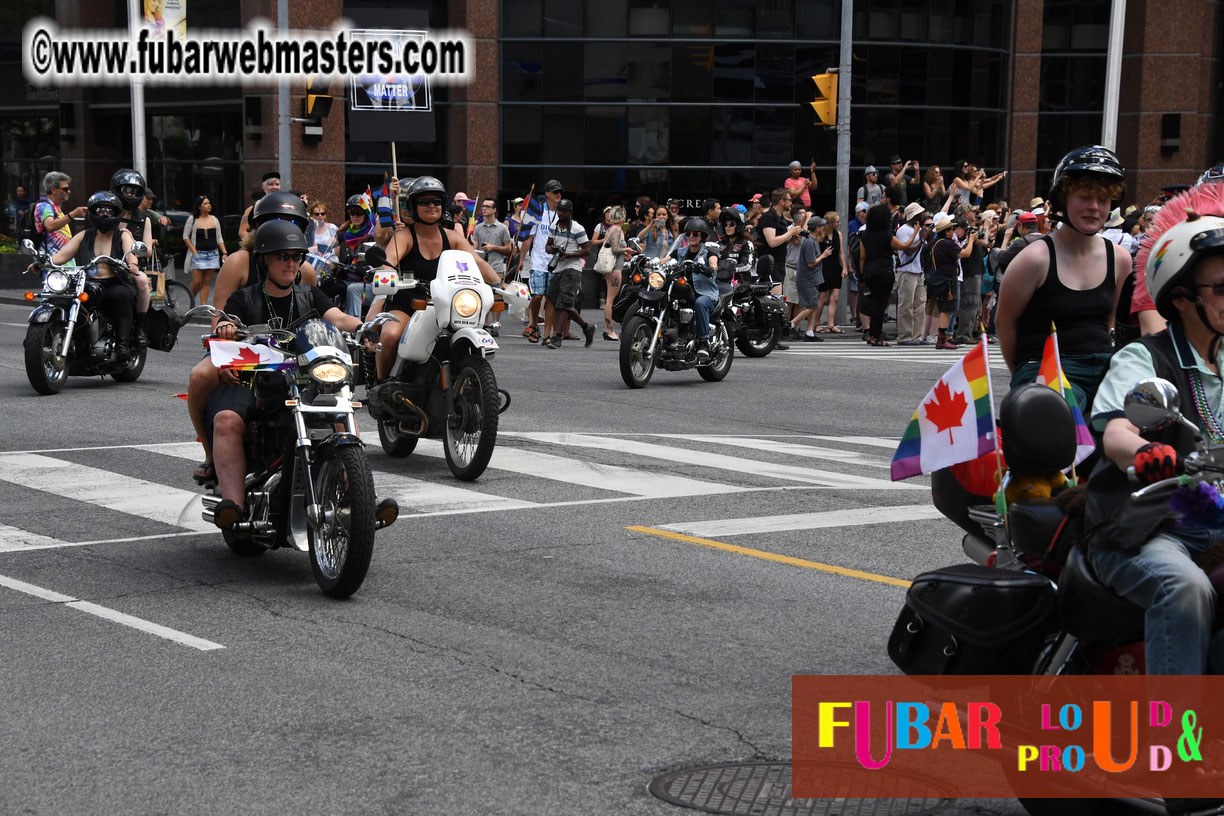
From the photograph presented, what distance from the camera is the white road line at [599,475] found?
9.95 m

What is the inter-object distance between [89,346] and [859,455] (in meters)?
7.78

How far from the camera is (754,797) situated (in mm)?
4633

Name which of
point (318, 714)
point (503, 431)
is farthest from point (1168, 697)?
point (503, 431)

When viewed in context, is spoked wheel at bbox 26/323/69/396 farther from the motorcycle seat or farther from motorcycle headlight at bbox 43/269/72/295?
the motorcycle seat

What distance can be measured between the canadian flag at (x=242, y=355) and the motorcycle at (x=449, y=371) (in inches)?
103

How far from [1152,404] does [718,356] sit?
13.3m

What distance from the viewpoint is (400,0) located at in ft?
124

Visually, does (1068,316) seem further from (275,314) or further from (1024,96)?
(1024,96)

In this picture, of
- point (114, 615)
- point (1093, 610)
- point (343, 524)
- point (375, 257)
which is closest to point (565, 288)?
point (375, 257)

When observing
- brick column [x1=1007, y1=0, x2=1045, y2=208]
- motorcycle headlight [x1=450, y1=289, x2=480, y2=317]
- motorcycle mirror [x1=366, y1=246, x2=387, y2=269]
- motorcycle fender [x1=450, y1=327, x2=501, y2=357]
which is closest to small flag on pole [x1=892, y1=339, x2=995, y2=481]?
motorcycle fender [x1=450, y1=327, x2=501, y2=357]

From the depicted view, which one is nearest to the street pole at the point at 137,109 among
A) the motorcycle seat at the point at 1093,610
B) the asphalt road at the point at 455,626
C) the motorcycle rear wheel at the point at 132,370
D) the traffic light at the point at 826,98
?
the traffic light at the point at 826,98

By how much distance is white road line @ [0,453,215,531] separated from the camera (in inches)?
360

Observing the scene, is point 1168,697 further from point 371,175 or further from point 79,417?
point 371,175

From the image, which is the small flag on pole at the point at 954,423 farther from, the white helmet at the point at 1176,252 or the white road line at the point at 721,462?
the white road line at the point at 721,462
